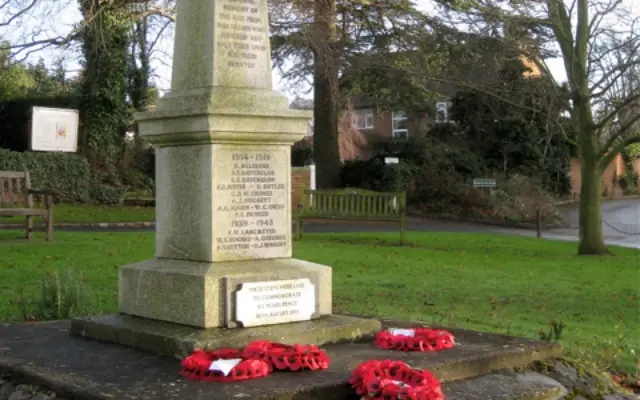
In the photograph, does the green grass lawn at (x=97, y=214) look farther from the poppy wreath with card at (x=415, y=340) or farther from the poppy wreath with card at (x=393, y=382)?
the poppy wreath with card at (x=393, y=382)

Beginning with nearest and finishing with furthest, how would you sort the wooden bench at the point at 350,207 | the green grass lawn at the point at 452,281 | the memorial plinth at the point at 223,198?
the memorial plinth at the point at 223,198
the green grass lawn at the point at 452,281
the wooden bench at the point at 350,207

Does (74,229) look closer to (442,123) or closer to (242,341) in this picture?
(242,341)

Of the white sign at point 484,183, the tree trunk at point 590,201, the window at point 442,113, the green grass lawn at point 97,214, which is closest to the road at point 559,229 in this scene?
the white sign at point 484,183

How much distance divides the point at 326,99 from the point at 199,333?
2601 cm

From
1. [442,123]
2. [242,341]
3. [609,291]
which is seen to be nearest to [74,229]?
[609,291]

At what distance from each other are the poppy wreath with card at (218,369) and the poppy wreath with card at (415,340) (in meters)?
1.24

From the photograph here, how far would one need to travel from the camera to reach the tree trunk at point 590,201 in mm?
20516

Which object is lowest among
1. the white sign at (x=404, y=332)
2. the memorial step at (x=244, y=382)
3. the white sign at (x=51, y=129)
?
the memorial step at (x=244, y=382)

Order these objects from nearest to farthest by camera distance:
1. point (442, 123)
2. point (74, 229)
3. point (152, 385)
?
point (152, 385), point (74, 229), point (442, 123)

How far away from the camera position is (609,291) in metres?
13.5

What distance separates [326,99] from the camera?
31500 mm

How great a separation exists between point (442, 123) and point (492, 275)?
27.2m

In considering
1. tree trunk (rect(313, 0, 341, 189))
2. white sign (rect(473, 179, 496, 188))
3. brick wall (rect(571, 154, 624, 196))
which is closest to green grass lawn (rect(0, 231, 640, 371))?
tree trunk (rect(313, 0, 341, 189))

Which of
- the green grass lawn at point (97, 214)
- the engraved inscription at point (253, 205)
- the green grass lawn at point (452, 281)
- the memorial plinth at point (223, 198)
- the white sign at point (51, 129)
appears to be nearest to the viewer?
the memorial plinth at point (223, 198)
